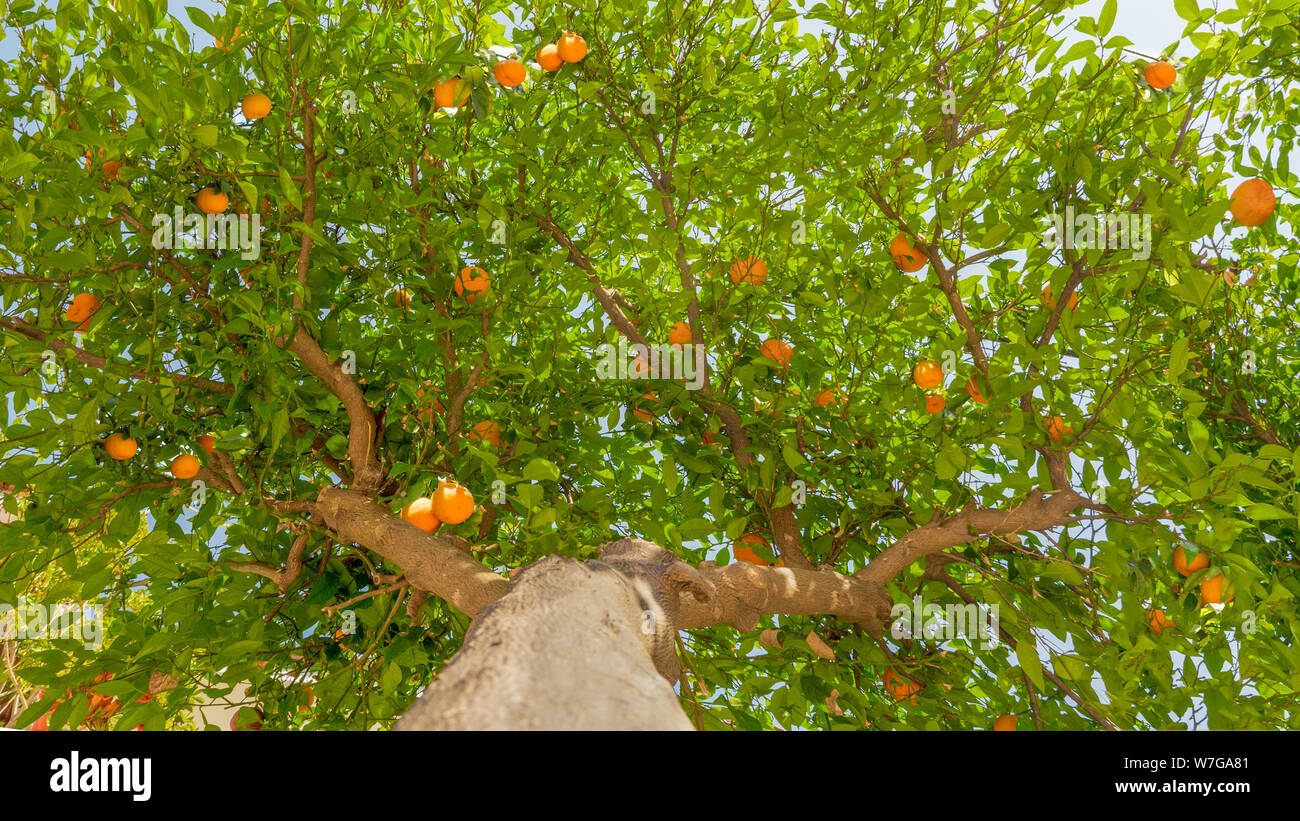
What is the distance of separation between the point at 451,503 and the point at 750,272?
1608mm

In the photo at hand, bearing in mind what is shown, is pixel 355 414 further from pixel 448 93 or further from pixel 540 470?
pixel 448 93

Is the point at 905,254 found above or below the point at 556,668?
above

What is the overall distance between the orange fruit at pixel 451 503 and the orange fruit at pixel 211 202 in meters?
1.37

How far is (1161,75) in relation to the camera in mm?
2746

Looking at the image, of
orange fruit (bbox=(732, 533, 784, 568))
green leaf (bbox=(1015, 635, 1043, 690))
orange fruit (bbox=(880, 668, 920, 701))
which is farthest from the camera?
orange fruit (bbox=(732, 533, 784, 568))

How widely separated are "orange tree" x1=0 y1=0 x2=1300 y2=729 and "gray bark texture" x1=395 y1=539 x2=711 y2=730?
53cm

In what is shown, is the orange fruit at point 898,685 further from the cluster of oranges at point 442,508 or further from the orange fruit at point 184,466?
the orange fruit at point 184,466

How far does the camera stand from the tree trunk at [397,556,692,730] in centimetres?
90

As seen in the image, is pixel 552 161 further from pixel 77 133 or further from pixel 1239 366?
pixel 1239 366

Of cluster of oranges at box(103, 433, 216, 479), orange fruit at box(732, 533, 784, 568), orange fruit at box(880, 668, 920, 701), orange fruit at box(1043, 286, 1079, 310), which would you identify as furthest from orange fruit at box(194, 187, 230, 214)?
orange fruit at box(880, 668, 920, 701)

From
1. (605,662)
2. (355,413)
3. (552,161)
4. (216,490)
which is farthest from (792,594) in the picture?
(216,490)

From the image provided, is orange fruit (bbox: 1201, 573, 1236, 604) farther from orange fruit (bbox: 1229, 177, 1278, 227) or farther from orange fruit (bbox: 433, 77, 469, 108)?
orange fruit (bbox: 433, 77, 469, 108)

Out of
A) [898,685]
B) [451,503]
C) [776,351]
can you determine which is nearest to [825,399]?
[776,351]

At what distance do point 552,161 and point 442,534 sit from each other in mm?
1715
